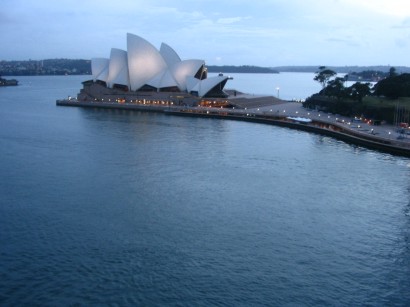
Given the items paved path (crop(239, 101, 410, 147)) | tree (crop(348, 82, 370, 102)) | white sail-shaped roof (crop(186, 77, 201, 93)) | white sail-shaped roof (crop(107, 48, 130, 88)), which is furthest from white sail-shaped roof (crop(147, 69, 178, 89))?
tree (crop(348, 82, 370, 102))

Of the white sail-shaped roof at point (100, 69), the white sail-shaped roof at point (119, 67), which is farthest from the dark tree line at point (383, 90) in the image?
the white sail-shaped roof at point (100, 69)

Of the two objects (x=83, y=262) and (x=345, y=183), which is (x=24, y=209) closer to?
(x=83, y=262)

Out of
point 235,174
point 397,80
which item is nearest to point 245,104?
point 397,80

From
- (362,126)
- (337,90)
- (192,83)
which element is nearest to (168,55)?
(192,83)

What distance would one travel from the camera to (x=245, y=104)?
31.9 meters

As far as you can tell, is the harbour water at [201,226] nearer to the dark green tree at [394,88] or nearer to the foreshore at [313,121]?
the foreshore at [313,121]

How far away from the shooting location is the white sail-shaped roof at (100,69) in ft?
116

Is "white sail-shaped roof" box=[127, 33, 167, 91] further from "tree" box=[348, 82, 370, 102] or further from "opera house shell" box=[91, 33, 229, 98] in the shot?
"tree" box=[348, 82, 370, 102]

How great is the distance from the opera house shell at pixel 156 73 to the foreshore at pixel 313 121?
1.97 metres

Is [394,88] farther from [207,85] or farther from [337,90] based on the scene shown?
[207,85]

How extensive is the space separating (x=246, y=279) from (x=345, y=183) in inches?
259

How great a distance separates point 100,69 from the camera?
117 feet

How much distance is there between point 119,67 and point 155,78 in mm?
3018

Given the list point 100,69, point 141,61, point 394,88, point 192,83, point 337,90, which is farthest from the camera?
point 100,69
